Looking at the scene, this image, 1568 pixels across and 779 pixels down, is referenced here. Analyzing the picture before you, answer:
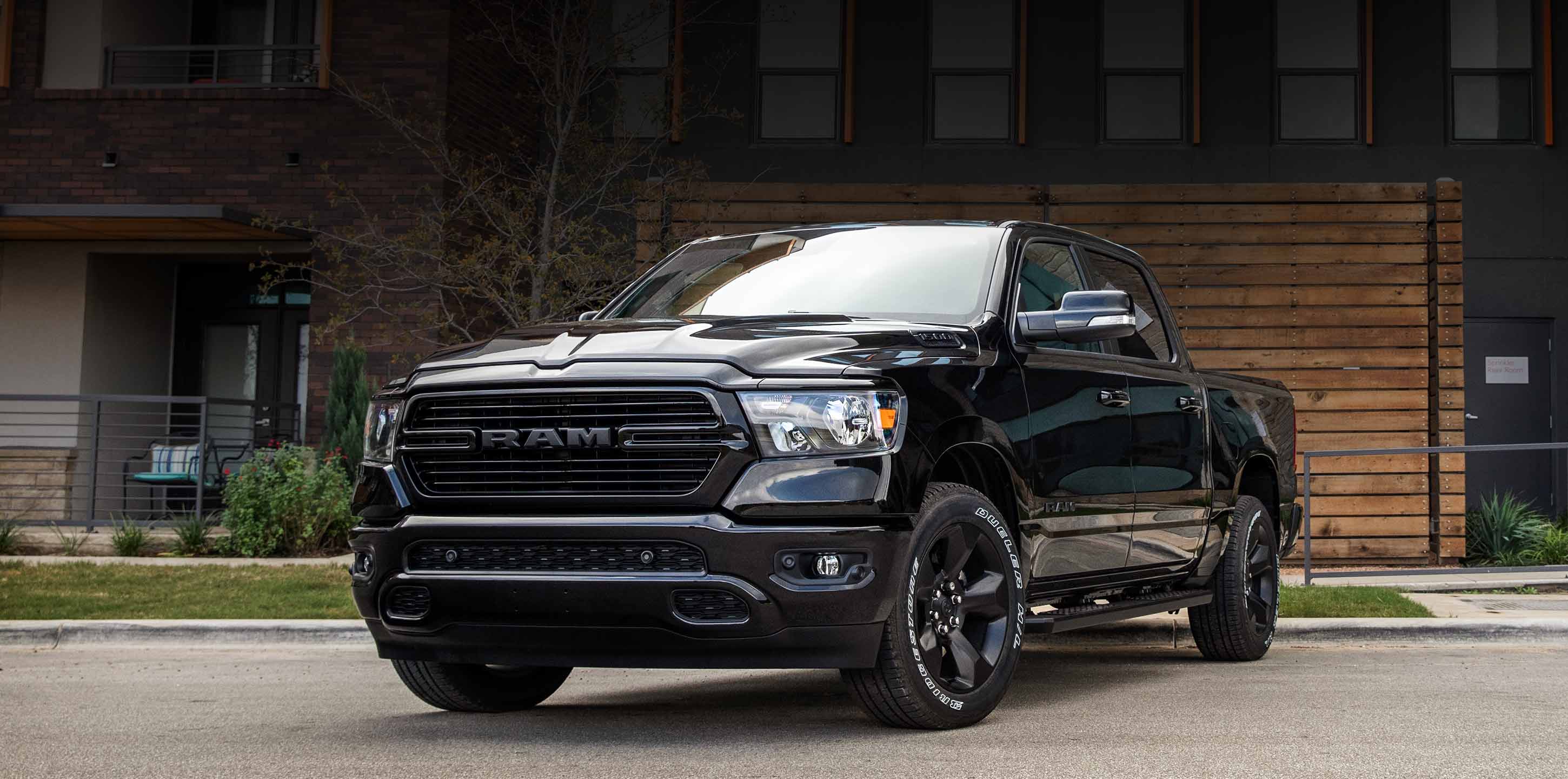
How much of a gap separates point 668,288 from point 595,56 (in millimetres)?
10432

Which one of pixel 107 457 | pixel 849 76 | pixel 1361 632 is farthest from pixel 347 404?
pixel 1361 632

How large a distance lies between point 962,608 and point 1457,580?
8.42 metres

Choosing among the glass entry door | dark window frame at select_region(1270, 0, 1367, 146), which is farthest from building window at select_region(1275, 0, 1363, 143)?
the glass entry door

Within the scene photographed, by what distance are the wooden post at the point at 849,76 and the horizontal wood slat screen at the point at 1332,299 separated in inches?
213

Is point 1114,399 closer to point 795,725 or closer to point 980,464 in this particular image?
point 980,464

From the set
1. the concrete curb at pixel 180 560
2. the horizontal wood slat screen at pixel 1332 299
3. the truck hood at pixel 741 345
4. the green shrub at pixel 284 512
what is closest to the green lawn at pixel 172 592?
the concrete curb at pixel 180 560

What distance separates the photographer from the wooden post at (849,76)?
20.1 metres

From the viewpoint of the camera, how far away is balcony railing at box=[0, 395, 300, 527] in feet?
56.1

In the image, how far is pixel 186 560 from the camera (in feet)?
45.9

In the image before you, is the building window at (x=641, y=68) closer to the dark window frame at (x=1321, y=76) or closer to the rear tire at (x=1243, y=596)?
the dark window frame at (x=1321, y=76)

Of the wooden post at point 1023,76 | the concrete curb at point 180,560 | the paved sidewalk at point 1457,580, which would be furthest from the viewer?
the wooden post at point 1023,76

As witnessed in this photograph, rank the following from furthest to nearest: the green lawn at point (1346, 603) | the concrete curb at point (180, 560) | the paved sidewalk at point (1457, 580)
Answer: the concrete curb at point (180, 560) < the paved sidewalk at point (1457, 580) < the green lawn at point (1346, 603)

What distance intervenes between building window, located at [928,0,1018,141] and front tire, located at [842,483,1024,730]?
14.8m

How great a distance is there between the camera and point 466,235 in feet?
59.2
